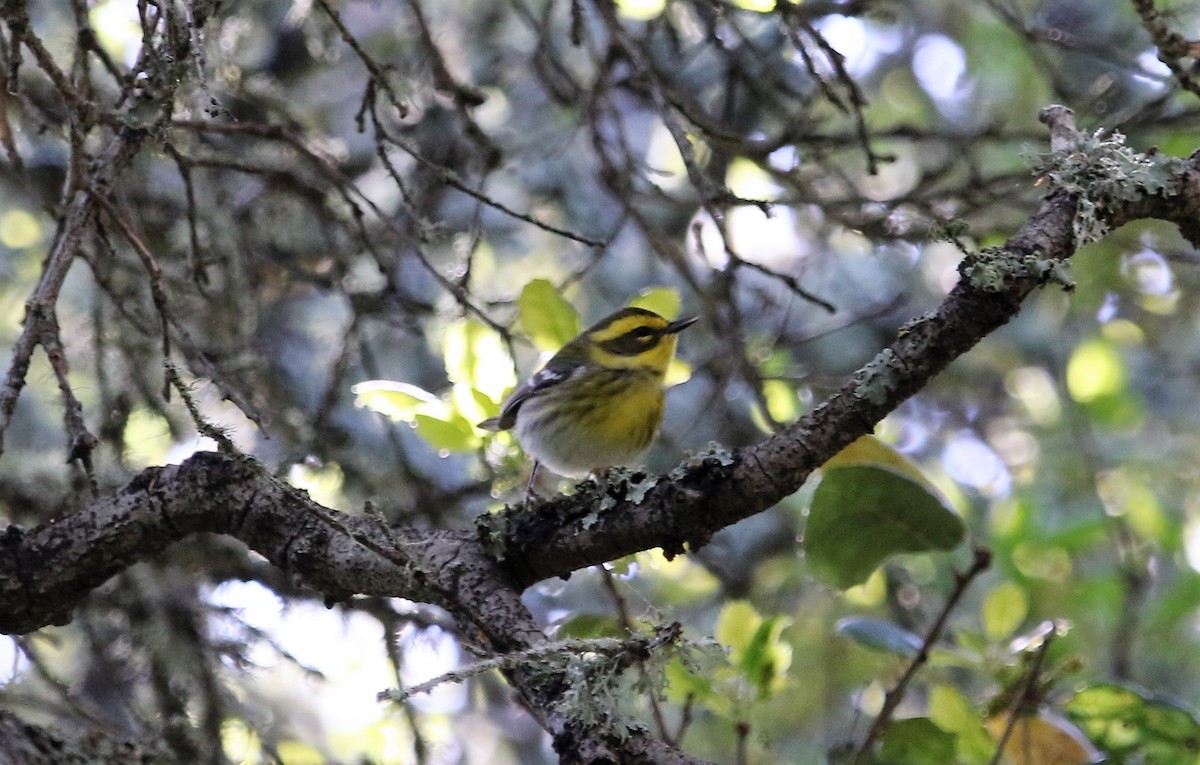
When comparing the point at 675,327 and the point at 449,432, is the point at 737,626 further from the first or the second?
the point at 675,327

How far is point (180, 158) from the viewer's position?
8.89ft

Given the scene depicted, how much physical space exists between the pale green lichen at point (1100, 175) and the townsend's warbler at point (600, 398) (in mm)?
1525

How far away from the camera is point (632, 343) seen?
13.2 ft

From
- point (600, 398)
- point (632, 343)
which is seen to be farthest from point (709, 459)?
point (632, 343)

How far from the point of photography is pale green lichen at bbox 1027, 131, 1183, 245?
2004 mm

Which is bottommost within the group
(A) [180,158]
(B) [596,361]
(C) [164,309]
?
(C) [164,309]

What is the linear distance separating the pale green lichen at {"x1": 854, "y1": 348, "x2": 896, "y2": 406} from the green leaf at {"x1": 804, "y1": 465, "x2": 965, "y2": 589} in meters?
0.47

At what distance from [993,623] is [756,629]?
23.2 inches

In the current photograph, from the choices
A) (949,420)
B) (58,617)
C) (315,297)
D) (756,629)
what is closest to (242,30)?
(315,297)

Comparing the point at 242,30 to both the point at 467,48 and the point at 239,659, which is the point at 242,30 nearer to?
the point at 467,48

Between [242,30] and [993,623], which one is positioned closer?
[993,623]

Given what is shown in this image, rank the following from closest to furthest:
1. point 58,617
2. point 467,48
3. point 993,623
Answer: point 58,617 → point 993,623 → point 467,48

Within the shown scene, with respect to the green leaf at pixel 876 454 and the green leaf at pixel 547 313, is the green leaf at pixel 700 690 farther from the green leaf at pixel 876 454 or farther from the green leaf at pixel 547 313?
the green leaf at pixel 547 313

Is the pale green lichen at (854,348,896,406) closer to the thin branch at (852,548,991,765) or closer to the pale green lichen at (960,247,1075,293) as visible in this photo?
the pale green lichen at (960,247,1075,293)
